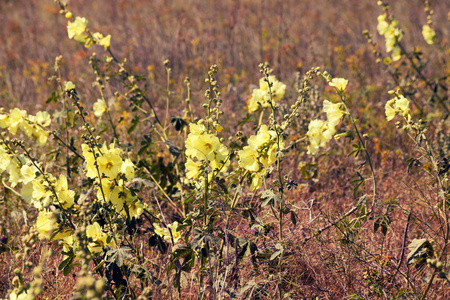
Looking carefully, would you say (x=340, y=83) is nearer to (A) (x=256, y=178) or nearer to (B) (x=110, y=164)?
(A) (x=256, y=178)

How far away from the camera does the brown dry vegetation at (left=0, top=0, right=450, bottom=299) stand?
76.9 inches

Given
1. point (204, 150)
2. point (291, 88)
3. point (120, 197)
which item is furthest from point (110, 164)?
point (291, 88)

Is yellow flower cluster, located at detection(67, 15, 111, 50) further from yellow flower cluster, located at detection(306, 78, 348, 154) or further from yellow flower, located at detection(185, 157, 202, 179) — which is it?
yellow flower cluster, located at detection(306, 78, 348, 154)

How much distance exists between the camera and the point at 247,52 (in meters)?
5.89

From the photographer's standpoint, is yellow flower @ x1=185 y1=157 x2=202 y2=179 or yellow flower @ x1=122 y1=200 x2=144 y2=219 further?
yellow flower @ x1=122 y1=200 x2=144 y2=219

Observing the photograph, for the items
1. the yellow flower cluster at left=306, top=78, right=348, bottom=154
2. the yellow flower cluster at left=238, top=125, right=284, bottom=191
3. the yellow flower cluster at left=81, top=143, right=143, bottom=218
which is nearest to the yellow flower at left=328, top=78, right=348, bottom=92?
the yellow flower cluster at left=306, top=78, right=348, bottom=154

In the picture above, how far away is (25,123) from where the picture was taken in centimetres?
217

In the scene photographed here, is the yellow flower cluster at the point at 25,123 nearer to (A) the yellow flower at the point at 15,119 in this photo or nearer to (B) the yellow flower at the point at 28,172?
(A) the yellow flower at the point at 15,119

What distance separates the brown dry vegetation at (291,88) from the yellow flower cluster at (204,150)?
375 millimetres

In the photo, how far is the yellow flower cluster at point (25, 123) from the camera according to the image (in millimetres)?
2113

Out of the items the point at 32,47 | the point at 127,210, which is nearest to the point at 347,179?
the point at 127,210

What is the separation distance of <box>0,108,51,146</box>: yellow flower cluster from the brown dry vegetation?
39cm

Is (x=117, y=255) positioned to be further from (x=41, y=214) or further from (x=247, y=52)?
(x=247, y=52)

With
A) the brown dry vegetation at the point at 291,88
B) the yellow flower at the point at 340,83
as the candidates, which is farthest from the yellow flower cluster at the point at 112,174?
the yellow flower at the point at 340,83
